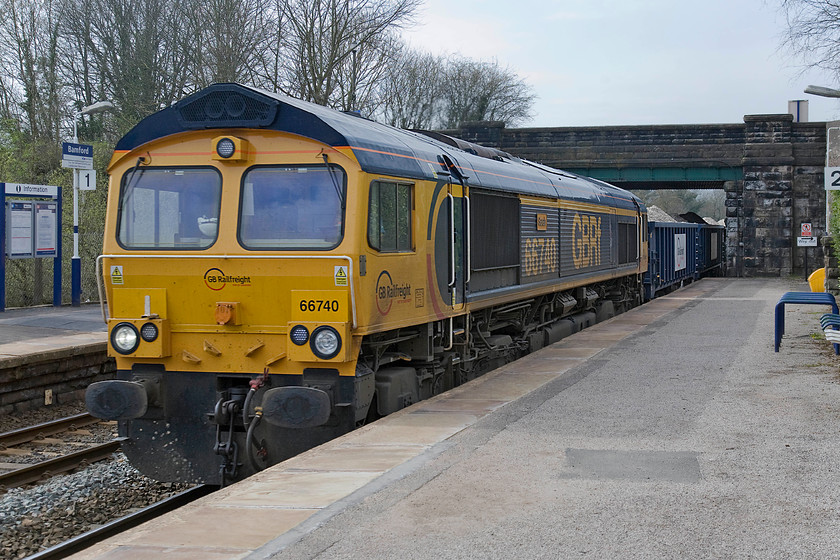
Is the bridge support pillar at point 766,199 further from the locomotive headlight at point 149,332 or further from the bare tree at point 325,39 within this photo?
the locomotive headlight at point 149,332

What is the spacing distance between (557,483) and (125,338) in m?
3.99


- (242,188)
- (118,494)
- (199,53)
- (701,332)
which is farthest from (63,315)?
(199,53)

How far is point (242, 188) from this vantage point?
25.5ft

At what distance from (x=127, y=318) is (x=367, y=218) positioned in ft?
7.54

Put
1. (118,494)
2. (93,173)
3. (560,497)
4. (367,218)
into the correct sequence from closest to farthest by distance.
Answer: (560,497), (367,218), (118,494), (93,173)

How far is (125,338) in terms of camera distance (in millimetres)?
7836

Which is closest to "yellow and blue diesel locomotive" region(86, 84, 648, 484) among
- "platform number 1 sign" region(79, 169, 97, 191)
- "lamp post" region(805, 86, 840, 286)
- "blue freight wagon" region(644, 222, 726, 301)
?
"lamp post" region(805, 86, 840, 286)

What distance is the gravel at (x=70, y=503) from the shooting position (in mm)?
7270

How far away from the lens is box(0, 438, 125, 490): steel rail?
339 inches

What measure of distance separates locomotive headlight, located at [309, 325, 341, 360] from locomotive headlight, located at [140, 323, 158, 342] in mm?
1434

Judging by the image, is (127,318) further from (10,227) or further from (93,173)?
(93,173)

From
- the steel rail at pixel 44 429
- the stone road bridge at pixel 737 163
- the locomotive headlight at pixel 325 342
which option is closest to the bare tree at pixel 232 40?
the stone road bridge at pixel 737 163

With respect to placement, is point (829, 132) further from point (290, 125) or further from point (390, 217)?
point (290, 125)

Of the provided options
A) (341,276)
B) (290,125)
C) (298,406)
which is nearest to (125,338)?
(298,406)
